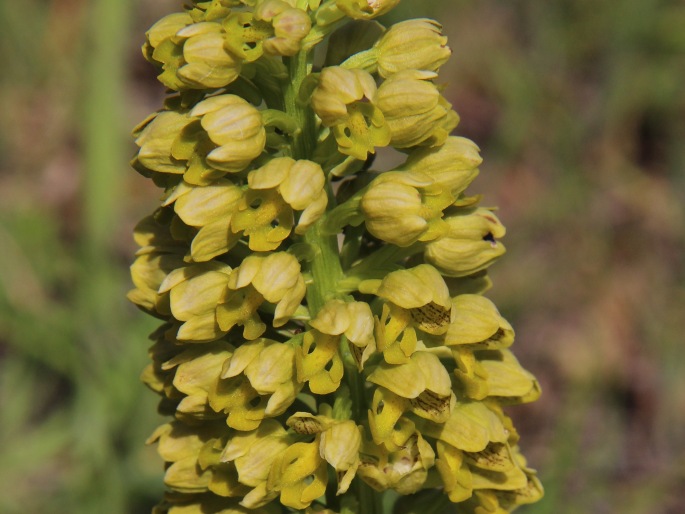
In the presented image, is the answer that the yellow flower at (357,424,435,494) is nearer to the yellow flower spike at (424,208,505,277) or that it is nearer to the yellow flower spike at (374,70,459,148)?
the yellow flower spike at (424,208,505,277)

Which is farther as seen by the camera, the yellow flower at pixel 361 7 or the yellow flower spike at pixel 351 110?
the yellow flower at pixel 361 7

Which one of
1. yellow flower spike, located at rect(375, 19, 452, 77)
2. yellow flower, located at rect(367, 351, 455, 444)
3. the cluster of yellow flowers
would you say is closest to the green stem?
the cluster of yellow flowers

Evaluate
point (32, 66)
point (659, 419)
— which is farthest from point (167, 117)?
point (32, 66)

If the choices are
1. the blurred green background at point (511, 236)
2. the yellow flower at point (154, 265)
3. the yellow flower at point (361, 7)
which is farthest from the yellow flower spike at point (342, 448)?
the blurred green background at point (511, 236)

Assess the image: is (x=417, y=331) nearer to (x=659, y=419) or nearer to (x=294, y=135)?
(x=294, y=135)

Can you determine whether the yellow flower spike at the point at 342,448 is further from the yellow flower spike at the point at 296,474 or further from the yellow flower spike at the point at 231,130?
the yellow flower spike at the point at 231,130

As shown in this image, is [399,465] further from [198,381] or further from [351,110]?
[351,110]

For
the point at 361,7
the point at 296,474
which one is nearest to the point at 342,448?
the point at 296,474
